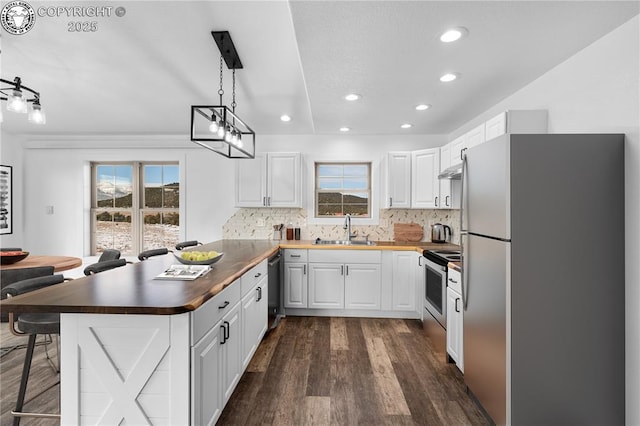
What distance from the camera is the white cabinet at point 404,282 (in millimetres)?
3820

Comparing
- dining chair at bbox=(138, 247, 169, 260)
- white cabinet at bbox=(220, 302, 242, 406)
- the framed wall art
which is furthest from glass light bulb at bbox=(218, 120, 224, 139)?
the framed wall art

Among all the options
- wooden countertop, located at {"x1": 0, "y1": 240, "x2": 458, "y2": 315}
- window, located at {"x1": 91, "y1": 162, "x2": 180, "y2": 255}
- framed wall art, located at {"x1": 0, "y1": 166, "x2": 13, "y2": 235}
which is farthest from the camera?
window, located at {"x1": 91, "y1": 162, "x2": 180, "y2": 255}

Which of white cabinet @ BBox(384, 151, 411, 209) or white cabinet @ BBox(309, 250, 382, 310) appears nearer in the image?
white cabinet @ BBox(309, 250, 382, 310)

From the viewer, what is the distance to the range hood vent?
326 cm

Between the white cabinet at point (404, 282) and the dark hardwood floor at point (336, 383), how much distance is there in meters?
0.48

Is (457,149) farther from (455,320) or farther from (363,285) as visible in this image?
(363,285)

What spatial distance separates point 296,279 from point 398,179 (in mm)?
1926

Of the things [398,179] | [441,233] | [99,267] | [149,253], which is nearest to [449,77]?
[398,179]

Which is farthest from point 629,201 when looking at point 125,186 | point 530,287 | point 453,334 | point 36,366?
point 125,186

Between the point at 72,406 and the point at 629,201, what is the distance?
9.91 feet

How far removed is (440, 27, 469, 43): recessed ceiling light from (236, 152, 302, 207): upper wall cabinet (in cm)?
267

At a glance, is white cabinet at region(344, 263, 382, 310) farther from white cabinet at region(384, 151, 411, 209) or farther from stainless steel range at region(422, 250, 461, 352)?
white cabinet at region(384, 151, 411, 209)

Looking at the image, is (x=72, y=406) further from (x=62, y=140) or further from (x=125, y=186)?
(x=62, y=140)

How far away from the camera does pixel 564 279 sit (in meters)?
1.68
